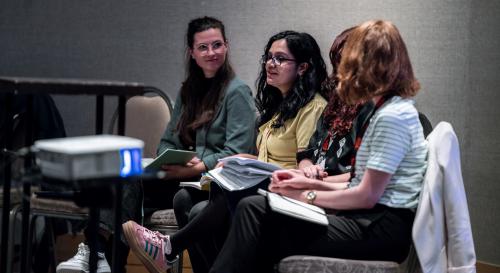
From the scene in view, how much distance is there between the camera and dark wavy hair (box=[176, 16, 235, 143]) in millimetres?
3652

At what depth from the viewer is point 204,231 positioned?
3076 millimetres

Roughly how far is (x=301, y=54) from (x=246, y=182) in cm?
85

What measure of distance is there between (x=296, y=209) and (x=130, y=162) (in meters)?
0.69

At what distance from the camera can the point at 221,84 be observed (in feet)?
12.1

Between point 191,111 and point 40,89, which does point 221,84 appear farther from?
point 40,89

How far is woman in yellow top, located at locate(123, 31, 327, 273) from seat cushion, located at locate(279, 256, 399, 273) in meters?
0.72

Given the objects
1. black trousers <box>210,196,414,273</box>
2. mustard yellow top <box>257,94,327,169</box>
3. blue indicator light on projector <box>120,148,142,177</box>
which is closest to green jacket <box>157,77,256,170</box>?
mustard yellow top <box>257,94,327,169</box>

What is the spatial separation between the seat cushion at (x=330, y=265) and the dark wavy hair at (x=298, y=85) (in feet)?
3.54

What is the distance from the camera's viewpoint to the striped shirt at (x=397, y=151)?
2322 millimetres

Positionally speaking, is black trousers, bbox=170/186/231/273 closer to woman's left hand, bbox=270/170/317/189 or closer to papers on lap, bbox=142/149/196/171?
papers on lap, bbox=142/149/196/171

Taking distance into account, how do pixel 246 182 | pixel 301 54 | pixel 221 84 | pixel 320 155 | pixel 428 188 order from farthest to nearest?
pixel 221 84, pixel 301 54, pixel 320 155, pixel 246 182, pixel 428 188

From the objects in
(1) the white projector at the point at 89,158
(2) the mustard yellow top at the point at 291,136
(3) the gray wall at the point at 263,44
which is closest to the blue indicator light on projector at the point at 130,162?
(1) the white projector at the point at 89,158

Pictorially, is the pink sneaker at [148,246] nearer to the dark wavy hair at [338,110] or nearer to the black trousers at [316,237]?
the black trousers at [316,237]

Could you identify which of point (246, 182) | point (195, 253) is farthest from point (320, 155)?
point (195, 253)
